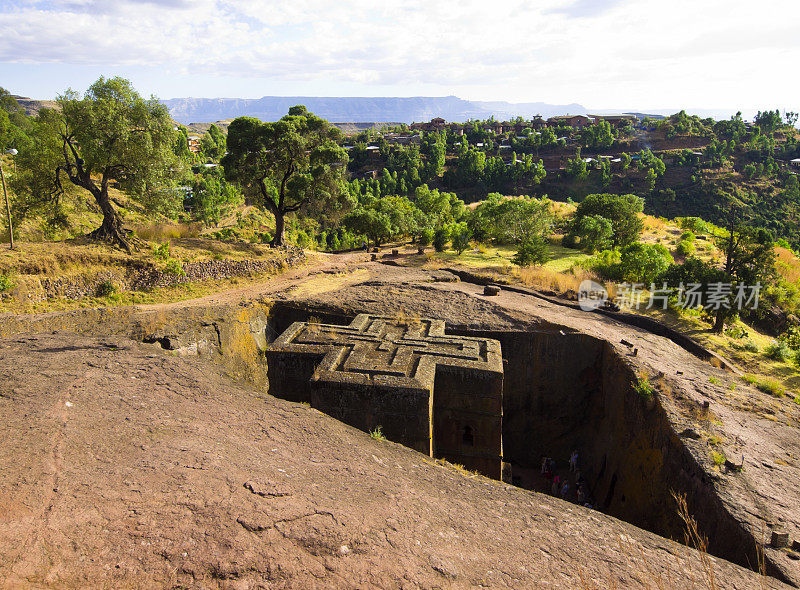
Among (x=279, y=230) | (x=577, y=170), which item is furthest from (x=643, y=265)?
(x=577, y=170)

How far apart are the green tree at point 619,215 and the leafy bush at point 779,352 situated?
684 inches

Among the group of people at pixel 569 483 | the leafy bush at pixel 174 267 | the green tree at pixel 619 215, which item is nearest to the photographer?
the group of people at pixel 569 483

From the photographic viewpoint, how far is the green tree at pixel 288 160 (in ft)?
81.9

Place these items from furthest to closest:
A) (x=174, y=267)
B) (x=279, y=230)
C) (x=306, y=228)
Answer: (x=306, y=228), (x=279, y=230), (x=174, y=267)

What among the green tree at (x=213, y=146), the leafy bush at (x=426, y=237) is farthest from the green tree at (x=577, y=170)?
the green tree at (x=213, y=146)

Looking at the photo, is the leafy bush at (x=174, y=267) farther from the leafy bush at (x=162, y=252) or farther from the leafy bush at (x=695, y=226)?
the leafy bush at (x=695, y=226)

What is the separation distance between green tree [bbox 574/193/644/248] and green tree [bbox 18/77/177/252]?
26.8 metres

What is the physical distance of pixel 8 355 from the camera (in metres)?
9.98

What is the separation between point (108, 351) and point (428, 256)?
20729mm

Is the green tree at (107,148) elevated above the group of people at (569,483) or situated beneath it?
elevated above

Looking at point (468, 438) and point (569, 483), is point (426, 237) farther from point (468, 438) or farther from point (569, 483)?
point (468, 438)

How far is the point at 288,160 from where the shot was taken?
25812 millimetres

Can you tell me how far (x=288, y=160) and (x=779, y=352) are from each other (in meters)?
24.1

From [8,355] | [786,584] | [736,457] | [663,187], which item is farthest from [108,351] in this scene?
[663,187]
